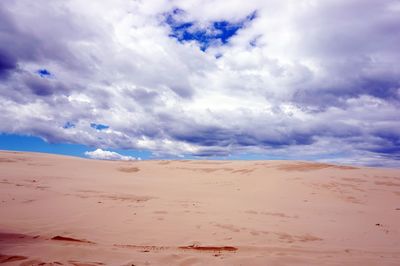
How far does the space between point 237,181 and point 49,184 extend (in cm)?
798

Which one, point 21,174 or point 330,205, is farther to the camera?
point 21,174

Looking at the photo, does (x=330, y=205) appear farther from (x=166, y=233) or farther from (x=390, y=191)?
(x=166, y=233)

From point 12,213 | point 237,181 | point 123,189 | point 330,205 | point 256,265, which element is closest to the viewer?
point 256,265

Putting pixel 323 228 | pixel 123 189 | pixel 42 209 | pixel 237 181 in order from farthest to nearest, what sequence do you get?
pixel 237 181 → pixel 123 189 → pixel 42 209 → pixel 323 228

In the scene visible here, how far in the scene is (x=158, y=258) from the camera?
4793 mm

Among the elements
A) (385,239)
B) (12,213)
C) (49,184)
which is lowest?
(385,239)

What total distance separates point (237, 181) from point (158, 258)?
1015 centimetres

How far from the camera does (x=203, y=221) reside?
24.4 feet

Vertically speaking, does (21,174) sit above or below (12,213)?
above

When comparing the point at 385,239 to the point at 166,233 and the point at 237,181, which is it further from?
the point at 237,181

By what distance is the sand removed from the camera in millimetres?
4980

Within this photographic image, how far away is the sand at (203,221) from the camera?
16.3ft

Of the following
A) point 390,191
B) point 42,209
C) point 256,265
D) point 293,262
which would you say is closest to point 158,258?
point 256,265

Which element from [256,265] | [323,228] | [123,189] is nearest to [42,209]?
[123,189]
